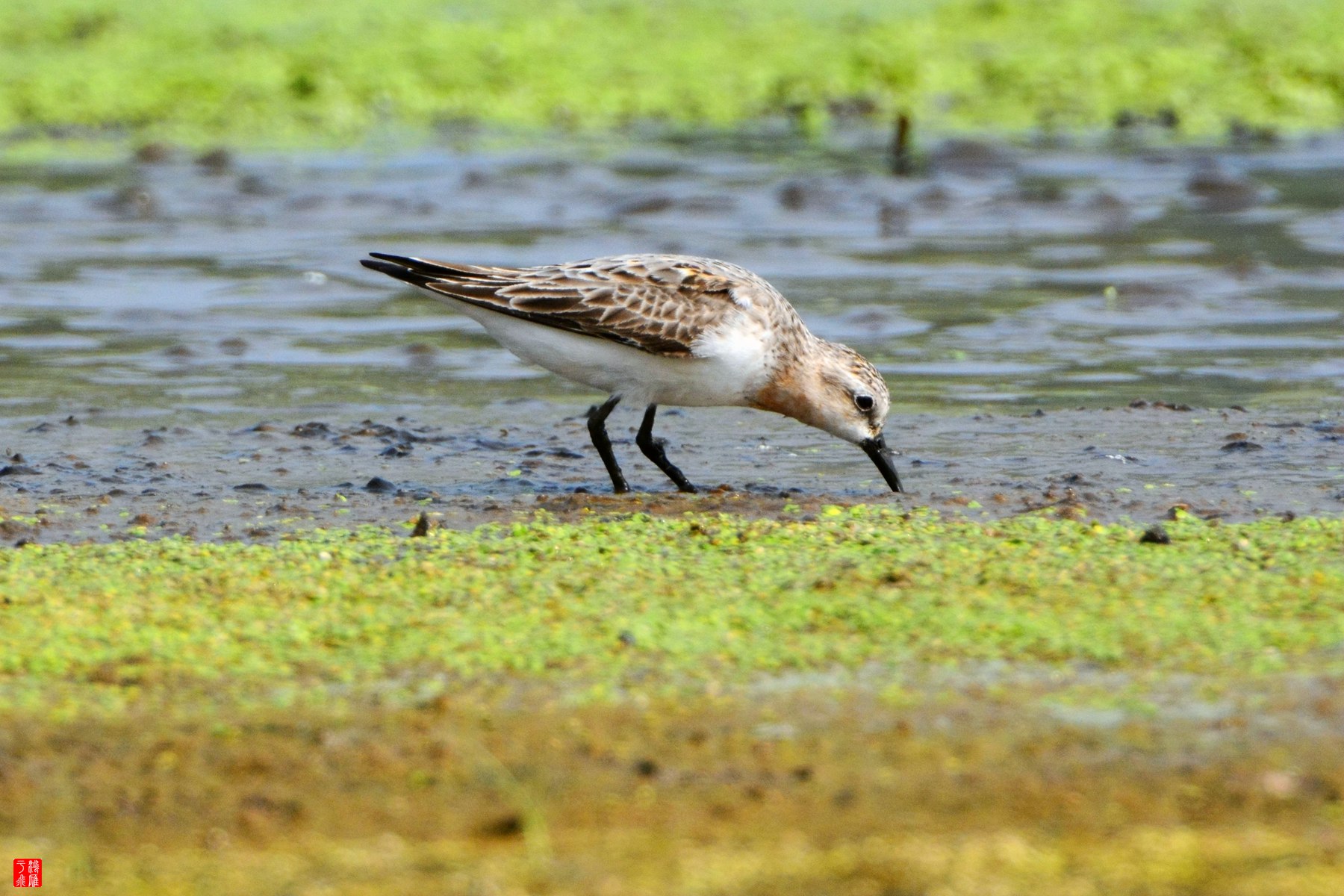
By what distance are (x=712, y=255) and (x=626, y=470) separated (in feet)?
16.2

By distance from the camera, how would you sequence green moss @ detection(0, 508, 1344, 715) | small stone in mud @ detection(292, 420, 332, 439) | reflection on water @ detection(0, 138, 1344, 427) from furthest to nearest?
1. reflection on water @ detection(0, 138, 1344, 427)
2. small stone in mud @ detection(292, 420, 332, 439)
3. green moss @ detection(0, 508, 1344, 715)

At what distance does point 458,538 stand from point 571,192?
30.3ft

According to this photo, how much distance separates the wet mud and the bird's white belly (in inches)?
14.9

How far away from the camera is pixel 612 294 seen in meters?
7.12

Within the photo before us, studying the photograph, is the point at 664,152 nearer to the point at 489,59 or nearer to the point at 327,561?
the point at 489,59

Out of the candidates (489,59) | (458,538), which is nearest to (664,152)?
(489,59)

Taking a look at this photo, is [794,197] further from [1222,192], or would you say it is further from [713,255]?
[1222,192]

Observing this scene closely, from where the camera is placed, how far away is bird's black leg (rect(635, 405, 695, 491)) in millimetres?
7191

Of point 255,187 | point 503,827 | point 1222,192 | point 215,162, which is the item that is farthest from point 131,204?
point 503,827

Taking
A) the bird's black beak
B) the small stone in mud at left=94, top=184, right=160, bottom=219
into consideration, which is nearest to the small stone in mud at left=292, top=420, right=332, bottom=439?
the bird's black beak

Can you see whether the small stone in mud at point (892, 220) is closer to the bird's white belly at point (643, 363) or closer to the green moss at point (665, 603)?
the bird's white belly at point (643, 363)

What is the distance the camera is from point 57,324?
35.8ft

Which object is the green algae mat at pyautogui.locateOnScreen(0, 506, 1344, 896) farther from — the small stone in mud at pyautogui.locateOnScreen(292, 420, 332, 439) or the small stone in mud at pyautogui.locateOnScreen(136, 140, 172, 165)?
the small stone in mud at pyautogui.locateOnScreen(136, 140, 172, 165)

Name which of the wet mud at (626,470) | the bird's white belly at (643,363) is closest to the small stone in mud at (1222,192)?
the wet mud at (626,470)
